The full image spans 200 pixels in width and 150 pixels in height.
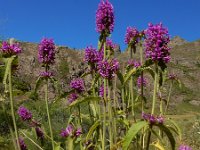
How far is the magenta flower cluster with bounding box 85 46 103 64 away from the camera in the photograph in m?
6.12

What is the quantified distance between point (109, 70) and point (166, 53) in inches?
36.7

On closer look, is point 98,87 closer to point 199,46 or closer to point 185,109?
point 185,109

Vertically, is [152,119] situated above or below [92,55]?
below

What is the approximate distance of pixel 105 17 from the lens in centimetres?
571

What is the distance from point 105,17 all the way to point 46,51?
964 millimetres

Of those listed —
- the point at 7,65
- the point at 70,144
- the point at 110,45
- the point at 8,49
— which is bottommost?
the point at 70,144

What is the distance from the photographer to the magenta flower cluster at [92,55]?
6121mm

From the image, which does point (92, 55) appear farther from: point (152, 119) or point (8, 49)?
point (152, 119)

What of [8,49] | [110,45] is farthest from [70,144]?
[110,45]

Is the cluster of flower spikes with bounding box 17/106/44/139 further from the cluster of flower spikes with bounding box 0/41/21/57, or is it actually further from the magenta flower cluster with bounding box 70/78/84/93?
the cluster of flower spikes with bounding box 0/41/21/57

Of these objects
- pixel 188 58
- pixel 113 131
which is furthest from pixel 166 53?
pixel 188 58

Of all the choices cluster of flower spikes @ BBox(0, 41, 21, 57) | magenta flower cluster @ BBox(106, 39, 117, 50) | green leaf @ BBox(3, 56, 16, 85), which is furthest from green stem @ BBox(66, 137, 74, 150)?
magenta flower cluster @ BBox(106, 39, 117, 50)

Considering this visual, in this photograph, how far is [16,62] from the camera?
5.07m

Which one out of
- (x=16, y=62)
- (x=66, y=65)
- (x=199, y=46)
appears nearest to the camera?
(x=16, y=62)
